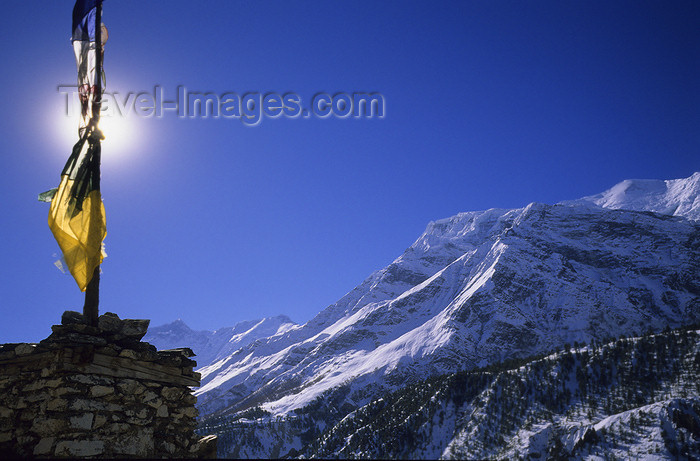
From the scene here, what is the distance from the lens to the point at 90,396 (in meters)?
9.87

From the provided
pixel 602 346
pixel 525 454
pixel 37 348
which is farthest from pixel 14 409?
pixel 602 346

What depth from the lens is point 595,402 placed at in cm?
15175

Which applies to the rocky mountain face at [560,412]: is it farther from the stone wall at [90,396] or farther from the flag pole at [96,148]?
the flag pole at [96,148]

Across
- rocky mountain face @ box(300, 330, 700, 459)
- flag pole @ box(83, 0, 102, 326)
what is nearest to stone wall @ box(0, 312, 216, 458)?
flag pole @ box(83, 0, 102, 326)

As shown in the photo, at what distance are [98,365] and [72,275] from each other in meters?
2.26

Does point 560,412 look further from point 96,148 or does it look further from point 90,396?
point 96,148

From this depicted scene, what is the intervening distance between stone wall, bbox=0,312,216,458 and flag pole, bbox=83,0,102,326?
0.88 feet

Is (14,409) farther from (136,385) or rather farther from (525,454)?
(525,454)

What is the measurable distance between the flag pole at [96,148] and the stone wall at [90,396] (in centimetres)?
27

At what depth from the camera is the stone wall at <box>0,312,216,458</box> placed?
31.3 feet

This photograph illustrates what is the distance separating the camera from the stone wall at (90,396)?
9.54 meters

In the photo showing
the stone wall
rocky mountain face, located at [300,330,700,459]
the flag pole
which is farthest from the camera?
rocky mountain face, located at [300,330,700,459]

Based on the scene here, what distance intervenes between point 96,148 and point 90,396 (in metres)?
5.80

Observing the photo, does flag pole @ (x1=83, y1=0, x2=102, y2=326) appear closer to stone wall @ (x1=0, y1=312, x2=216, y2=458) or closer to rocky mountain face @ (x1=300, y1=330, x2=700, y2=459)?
stone wall @ (x1=0, y1=312, x2=216, y2=458)
